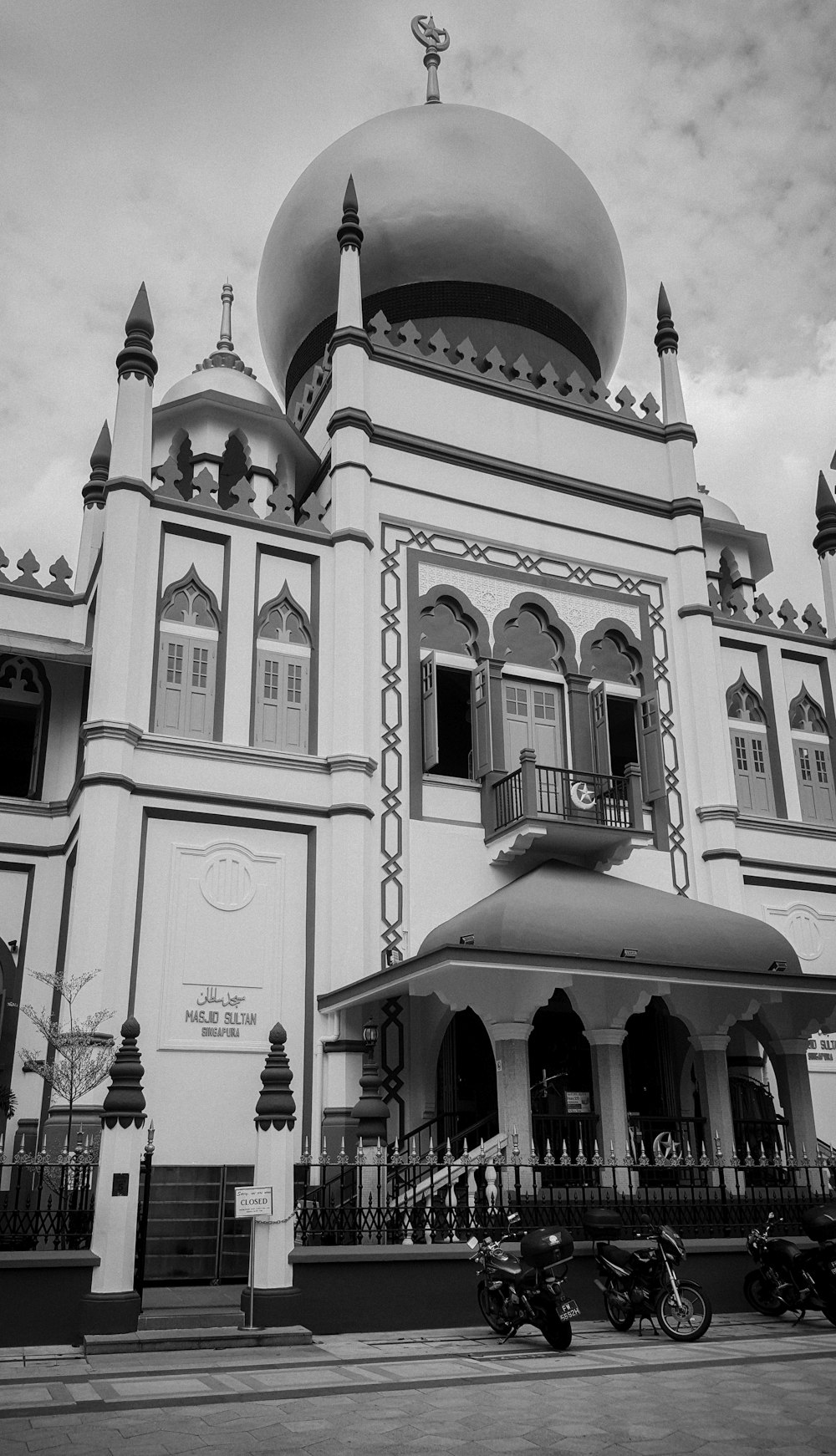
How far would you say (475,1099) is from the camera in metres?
14.2

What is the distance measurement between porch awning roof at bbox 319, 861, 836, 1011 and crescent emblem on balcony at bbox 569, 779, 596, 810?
3.20 ft

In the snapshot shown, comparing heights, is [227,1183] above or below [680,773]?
below

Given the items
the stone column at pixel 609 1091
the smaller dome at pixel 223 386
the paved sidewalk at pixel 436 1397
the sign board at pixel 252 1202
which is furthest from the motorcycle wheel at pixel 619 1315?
the smaller dome at pixel 223 386

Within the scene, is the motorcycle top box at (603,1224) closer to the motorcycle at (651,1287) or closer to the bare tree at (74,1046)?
the motorcycle at (651,1287)

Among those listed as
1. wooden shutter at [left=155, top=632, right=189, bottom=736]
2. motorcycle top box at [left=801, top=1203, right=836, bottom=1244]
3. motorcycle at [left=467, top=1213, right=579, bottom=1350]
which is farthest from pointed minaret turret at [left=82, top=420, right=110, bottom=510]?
motorcycle top box at [left=801, top=1203, right=836, bottom=1244]

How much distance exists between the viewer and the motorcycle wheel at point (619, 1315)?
374 inches

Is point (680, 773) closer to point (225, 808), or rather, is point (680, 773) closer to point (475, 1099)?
point (475, 1099)

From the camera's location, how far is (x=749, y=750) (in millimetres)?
17109

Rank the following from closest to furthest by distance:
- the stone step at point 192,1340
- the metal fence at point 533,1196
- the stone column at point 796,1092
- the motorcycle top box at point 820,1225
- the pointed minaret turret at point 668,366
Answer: the stone step at point 192,1340 → the motorcycle top box at point 820,1225 → the metal fence at point 533,1196 → the stone column at point 796,1092 → the pointed minaret turret at point 668,366

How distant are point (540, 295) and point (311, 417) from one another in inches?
181

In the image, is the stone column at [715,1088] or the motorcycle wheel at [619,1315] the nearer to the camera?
the motorcycle wheel at [619,1315]

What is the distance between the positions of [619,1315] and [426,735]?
707 centimetres

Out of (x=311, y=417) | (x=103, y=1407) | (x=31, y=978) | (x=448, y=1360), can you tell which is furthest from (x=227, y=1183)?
(x=311, y=417)

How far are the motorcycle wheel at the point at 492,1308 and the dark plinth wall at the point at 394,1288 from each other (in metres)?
0.34
